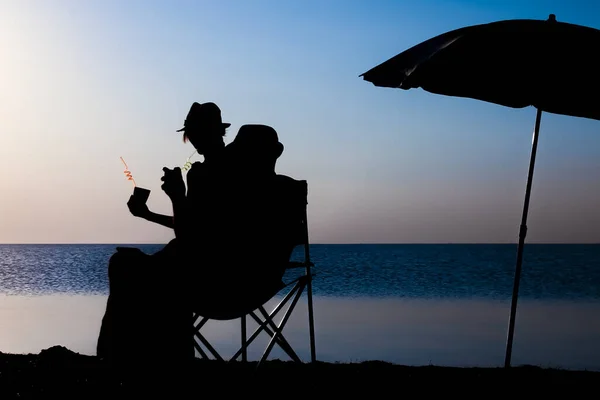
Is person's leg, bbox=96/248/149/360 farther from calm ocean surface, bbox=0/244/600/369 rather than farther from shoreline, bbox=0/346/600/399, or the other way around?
calm ocean surface, bbox=0/244/600/369

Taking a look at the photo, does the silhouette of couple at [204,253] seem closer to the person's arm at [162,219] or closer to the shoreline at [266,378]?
the person's arm at [162,219]

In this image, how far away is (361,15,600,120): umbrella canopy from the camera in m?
4.23

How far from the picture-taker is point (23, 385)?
4531 mm

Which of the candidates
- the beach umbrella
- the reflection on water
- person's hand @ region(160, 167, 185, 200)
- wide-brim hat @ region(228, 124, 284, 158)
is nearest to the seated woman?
person's hand @ region(160, 167, 185, 200)

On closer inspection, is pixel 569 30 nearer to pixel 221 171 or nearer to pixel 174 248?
pixel 221 171

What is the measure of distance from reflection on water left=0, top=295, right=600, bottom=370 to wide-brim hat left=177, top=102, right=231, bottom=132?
4.20 meters

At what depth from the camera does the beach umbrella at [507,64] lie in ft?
13.9

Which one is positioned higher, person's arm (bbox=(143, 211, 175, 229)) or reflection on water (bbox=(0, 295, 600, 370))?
person's arm (bbox=(143, 211, 175, 229))

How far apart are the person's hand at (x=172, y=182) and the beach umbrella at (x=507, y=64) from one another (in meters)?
1.24

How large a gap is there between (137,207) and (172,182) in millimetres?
286

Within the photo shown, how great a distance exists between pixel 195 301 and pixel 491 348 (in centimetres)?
657

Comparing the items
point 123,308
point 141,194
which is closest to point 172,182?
point 141,194

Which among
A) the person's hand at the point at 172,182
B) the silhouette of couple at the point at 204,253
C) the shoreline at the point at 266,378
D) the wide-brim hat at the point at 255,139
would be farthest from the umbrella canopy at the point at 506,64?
the shoreline at the point at 266,378

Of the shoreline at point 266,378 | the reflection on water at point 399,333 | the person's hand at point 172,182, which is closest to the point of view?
the person's hand at point 172,182
